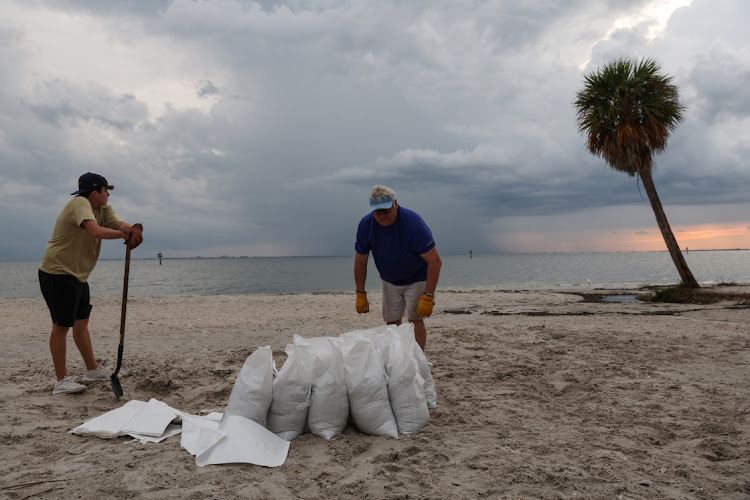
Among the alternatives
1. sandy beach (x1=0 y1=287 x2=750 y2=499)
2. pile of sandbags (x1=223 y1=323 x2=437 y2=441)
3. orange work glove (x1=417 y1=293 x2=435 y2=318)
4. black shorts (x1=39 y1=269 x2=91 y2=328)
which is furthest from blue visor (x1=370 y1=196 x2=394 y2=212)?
black shorts (x1=39 y1=269 x2=91 y2=328)

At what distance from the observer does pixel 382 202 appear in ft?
13.3

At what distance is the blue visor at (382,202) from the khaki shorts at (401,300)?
0.82m

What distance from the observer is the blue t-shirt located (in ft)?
13.8

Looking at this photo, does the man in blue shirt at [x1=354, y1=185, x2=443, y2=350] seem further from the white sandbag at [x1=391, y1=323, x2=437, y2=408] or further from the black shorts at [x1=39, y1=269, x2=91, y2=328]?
the black shorts at [x1=39, y1=269, x2=91, y2=328]

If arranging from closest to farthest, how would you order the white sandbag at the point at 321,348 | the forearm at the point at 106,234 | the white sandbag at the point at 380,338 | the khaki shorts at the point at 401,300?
1. the white sandbag at the point at 321,348
2. the white sandbag at the point at 380,338
3. the forearm at the point at 106,234
4. the khaki shorts at the point at 401,300

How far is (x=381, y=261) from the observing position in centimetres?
446

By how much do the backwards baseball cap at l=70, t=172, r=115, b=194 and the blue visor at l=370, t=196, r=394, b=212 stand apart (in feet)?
7.62

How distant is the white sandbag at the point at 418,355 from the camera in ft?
11.1

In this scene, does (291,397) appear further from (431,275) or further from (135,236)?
(135,236)

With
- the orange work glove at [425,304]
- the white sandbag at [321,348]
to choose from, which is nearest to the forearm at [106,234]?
the white sandbag at [321,348]

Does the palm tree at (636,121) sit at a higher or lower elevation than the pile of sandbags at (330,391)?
higher

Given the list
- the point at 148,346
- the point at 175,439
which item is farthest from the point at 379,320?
the point at 175,439

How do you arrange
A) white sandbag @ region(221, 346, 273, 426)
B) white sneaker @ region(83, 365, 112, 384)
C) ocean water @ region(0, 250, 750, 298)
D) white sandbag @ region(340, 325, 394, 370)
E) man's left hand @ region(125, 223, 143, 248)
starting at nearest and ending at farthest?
white sandbag @ region(221, 346, 273, 426) → white sandbag @ region(340, 325, 394, 370) → man's left hand @ region(125, 223, 143, 248) → white sneaker @ region(83, 365, 112, 384) → ocean water @ region(0, 250, 750, 298)

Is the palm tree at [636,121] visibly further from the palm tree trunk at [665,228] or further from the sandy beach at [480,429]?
the sandy beach at [480,429]
